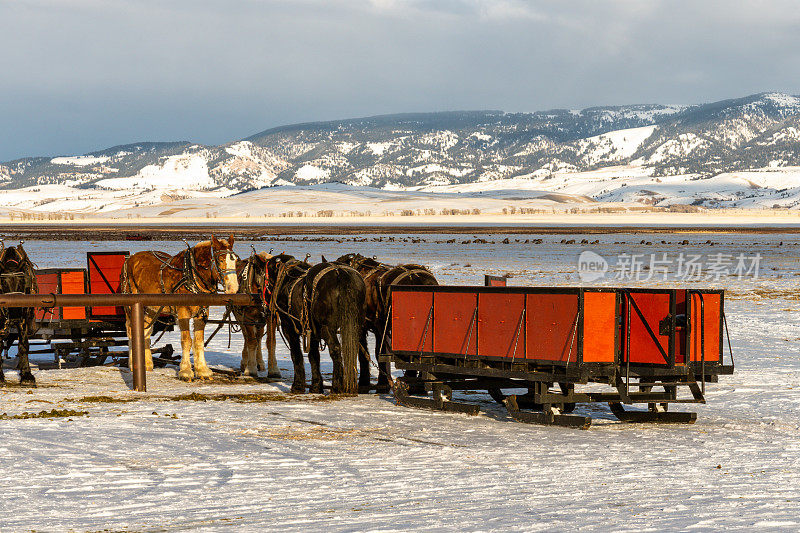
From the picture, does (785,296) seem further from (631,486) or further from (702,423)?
(631,486)

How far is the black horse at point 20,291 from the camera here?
15.8 meters

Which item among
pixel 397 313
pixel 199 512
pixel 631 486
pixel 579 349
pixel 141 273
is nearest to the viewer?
pixel 199 512

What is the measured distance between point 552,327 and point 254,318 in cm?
675

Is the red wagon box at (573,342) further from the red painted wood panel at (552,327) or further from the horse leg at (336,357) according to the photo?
the horse leg at (336,357)

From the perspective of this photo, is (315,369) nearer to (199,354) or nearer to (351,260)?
(351,260)

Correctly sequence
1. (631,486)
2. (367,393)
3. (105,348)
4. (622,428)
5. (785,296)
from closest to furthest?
(631,486), (622,428), (367,393), (105,348), (785,296)

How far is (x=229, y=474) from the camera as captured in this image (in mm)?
→ 9703

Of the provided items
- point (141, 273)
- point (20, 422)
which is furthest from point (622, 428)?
point (141, 273)

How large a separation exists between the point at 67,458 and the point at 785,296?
2858cm

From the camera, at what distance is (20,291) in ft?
52.3

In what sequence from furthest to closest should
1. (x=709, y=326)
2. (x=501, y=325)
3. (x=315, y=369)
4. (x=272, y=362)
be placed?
(x=272, y=362)
(x=315, y=369)
(x=501, y=325)
(x=709, y=326)

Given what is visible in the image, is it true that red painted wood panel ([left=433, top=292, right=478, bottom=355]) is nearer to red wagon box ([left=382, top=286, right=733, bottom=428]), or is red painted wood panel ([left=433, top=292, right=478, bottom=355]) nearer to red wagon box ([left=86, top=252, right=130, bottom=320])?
red wagon box ([left=382, top=286, right=733, bottom=428])

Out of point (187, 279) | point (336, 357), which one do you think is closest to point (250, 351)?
point (187, 279)

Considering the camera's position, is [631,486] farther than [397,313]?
No
